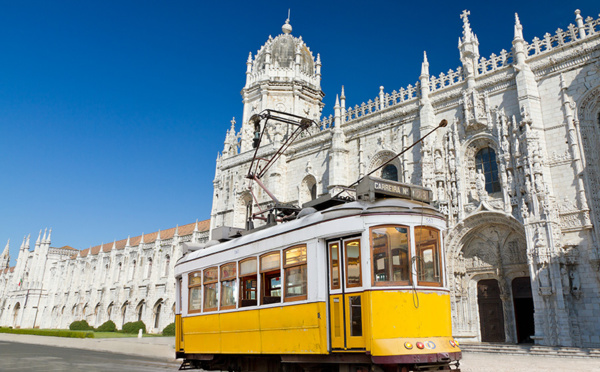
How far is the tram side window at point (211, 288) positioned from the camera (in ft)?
35.4

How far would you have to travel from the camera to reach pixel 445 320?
8.22 metres

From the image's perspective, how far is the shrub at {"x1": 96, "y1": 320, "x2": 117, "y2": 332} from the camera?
4564 centimetres

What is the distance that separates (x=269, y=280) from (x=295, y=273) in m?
0.85

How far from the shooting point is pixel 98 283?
174 feet

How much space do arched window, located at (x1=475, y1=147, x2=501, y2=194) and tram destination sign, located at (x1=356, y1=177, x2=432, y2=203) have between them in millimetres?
13778

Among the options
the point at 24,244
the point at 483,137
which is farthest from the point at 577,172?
the point at 24,244

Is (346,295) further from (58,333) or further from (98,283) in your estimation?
(98,283)

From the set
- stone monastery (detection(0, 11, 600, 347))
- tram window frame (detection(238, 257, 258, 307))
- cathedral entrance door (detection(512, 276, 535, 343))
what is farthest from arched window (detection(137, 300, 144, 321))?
tram window frame (detection(238, 257, 258, 307))

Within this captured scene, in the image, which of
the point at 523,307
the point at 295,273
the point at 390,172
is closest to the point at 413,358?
the point at 295,273

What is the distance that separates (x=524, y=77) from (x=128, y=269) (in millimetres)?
43219

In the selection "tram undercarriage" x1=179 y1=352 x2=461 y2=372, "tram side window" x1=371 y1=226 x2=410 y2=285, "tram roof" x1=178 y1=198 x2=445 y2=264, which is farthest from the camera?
"tram roof" x1=178 y1=198 x2=445 y2=264

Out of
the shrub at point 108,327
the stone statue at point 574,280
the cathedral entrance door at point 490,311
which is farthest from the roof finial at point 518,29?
the shrub at point 108,327

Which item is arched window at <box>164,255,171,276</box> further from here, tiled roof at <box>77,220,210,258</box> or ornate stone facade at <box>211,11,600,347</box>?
ornate stone facade at <box>211,11,600,347</box>

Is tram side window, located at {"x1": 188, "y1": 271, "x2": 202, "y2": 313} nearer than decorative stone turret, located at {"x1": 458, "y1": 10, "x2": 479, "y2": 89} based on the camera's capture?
Yes
